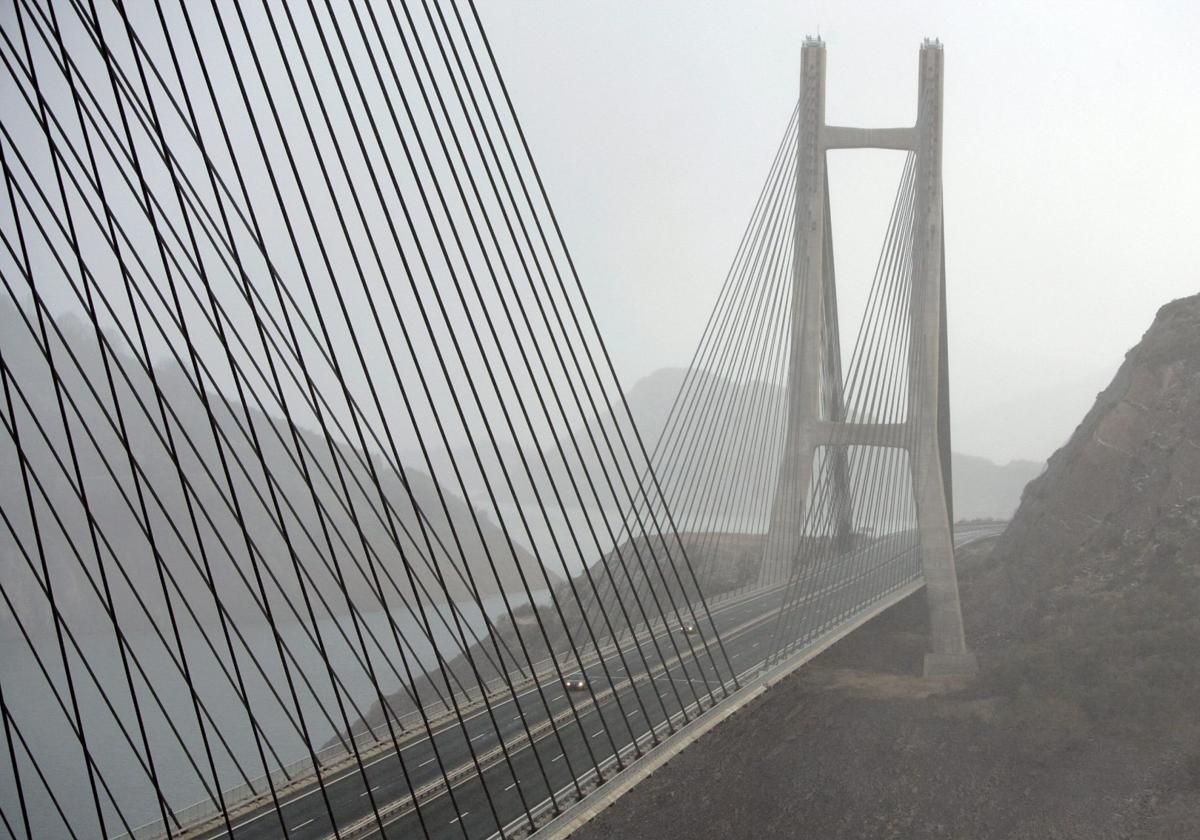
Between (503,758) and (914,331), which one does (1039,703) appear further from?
(503,758)

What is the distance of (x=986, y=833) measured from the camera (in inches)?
869

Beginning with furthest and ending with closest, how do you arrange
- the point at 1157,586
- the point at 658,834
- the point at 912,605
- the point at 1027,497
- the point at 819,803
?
1. the point at 1027,497
2. the point at 912,605
3. the point at 1157,586
4. the point at 819,803
5. the point at 658,834

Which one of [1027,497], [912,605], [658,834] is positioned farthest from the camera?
[1027,497]

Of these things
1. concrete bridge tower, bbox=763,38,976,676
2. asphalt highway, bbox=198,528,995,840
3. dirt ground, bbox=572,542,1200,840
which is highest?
concrete bridge tower, bbox=763,38,976,676

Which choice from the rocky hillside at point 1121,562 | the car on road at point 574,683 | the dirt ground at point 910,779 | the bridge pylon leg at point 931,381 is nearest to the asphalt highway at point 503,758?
the car on road at point 574,683

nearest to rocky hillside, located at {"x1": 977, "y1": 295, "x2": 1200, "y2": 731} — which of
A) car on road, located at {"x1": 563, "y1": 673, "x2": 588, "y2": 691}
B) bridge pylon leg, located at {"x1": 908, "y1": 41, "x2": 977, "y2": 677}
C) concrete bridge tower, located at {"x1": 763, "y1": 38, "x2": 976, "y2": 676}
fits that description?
bridge pylon leg, located at {"x1": 908, "y1": 41, "x2": 977, "y2": 677}

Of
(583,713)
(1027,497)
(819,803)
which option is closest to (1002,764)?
(819,803)

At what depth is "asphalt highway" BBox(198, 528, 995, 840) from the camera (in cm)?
1455

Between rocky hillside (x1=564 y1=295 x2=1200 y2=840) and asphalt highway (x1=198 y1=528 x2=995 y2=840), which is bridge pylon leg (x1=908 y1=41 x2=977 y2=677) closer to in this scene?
rocky hillside (x1=564 y1=295 x2=1200 y2=840)

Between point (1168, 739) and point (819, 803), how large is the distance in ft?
28.1

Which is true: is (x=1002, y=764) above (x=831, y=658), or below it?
below

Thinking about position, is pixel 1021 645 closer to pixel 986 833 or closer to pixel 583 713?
pixel 986 833

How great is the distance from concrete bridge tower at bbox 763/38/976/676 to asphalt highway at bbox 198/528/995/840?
13.3 feet

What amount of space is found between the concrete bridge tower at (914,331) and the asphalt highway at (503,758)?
405 centimetres
